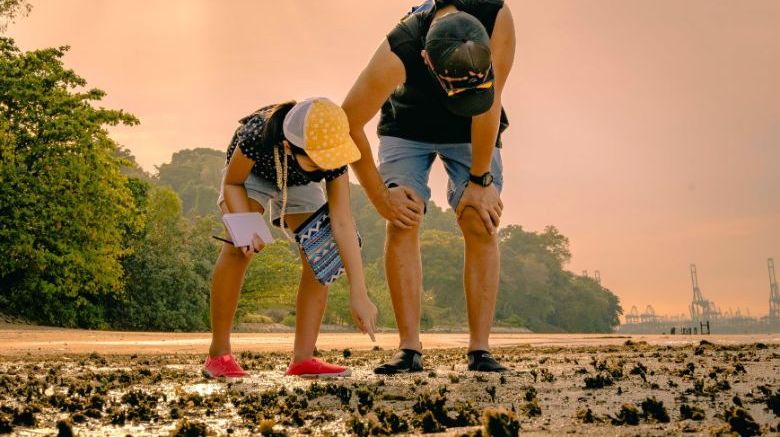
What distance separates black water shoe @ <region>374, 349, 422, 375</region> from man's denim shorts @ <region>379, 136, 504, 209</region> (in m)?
1.07

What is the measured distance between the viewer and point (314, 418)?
123 inches

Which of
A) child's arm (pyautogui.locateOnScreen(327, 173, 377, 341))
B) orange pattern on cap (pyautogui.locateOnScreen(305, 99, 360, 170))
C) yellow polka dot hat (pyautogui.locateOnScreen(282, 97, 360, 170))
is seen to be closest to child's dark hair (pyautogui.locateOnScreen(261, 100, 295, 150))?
yellow polka dot hat (pyautogui.locateOnScreen(282, 97, 360, 170))

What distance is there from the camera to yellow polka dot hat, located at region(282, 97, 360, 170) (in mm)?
4512

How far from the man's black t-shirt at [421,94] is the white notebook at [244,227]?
1335mm

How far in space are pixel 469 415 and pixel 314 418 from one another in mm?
622

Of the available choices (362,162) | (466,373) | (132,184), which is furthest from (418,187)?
(132,184)

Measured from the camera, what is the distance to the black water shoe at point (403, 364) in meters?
5.12

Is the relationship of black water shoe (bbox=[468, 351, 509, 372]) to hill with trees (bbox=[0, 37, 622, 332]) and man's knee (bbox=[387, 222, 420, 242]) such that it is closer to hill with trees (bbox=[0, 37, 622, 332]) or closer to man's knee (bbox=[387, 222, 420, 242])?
man's knee (bbox=[387, 222, 420, 242])

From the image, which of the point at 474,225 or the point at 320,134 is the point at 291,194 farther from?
the point at 474,225

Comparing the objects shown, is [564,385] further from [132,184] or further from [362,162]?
[132,184]

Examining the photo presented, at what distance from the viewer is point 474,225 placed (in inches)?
218

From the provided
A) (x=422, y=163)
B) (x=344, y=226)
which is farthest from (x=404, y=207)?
(x=344, y=226)

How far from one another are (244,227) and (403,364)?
1.39 metres

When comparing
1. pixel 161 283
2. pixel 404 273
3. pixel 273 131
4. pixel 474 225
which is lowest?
pixel 404 273
